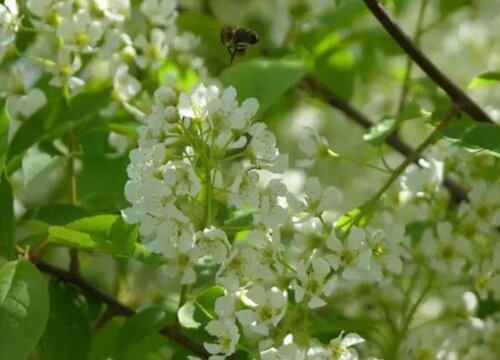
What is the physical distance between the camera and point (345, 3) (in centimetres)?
194

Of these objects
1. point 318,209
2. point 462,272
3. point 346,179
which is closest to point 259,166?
point 318,209

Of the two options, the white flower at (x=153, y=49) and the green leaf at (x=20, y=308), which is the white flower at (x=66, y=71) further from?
the green leaf at (x=20, y=308)

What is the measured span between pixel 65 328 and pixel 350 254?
37 centimetres

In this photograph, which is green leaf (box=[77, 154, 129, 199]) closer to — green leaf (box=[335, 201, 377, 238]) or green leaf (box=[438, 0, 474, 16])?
green leaf (box=[335, 201, 377, 238])

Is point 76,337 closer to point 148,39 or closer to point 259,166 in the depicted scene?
point 259,166

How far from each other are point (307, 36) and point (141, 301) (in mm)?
556

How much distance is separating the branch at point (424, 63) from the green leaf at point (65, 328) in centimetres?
53

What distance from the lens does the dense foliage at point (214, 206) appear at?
1271 mm

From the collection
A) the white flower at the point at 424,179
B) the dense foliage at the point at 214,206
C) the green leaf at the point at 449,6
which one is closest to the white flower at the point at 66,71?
the dense foliage at the point at 214,206

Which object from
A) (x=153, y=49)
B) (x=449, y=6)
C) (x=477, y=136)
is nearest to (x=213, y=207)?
(x=477, y=136)

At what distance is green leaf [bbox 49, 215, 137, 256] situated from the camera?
1288 millimetres

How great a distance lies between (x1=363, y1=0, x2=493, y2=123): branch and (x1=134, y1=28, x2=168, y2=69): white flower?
39 centimetres

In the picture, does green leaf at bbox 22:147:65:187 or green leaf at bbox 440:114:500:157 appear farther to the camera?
green leaf at bbox 22:147:65:187

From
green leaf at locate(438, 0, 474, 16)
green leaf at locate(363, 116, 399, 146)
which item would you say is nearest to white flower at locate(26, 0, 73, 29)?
green leaf at locate(363, 116, 399, 146)
